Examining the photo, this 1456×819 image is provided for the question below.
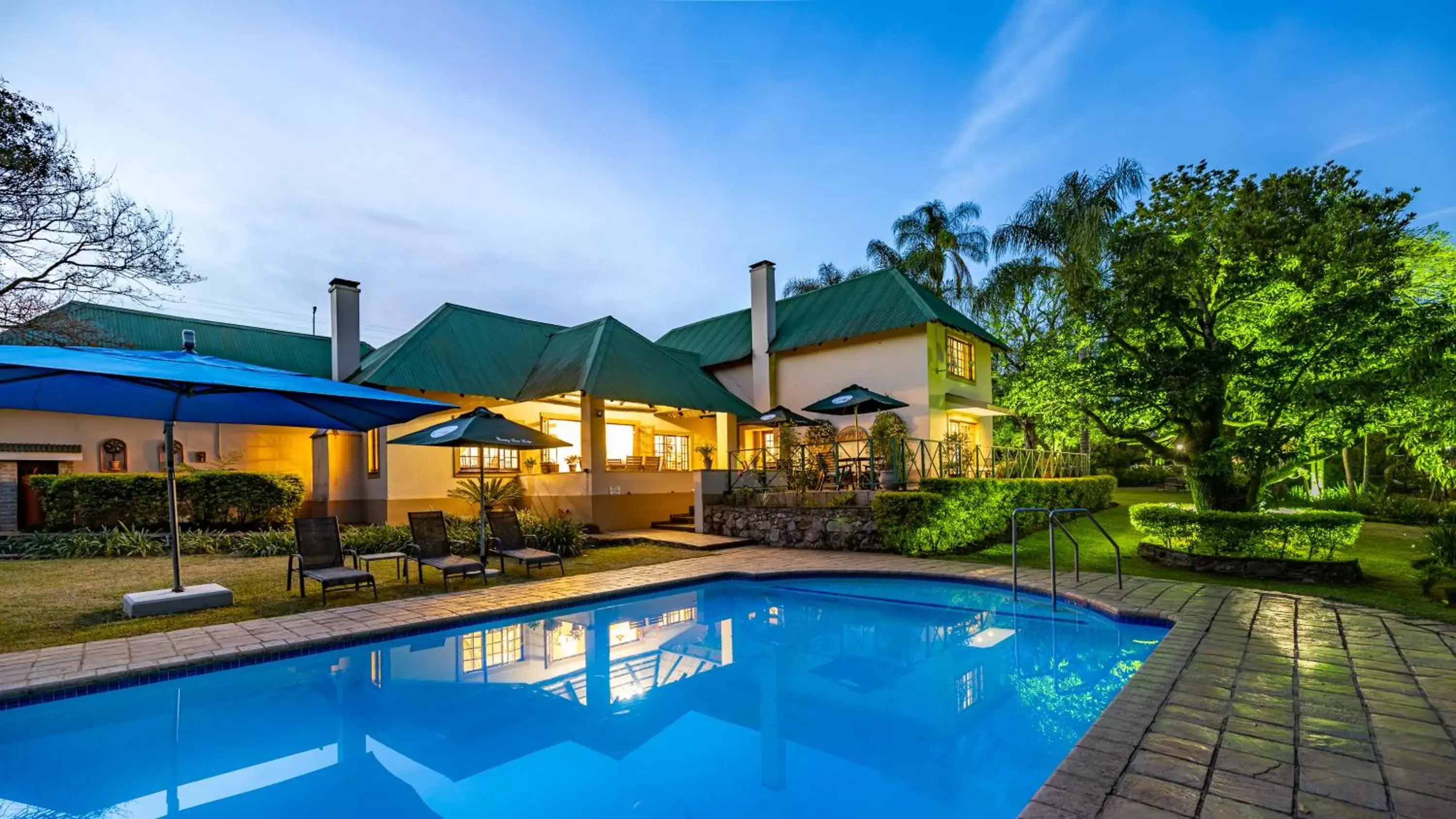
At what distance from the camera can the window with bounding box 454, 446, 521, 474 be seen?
1831 cm

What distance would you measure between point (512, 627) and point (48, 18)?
14964 millimetres

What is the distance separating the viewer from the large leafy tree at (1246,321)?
10.6 metres

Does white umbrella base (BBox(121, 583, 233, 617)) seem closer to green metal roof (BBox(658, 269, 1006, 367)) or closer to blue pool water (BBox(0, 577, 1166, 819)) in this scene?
blue pool water (BBox(0, 577, 1166, 819))

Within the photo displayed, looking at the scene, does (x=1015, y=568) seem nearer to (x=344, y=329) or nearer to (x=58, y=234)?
(x=344, y=329)

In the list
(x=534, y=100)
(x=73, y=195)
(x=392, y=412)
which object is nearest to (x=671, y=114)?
(x=534, y=100)

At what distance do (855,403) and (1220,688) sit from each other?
35.5 feet

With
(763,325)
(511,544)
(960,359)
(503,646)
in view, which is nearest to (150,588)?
(511,544)

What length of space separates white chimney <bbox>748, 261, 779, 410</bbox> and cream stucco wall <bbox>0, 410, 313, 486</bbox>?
1373 cm

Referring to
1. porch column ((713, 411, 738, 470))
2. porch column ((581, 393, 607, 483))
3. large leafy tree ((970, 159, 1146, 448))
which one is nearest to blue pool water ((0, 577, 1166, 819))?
porch column ((581, 393, 607, 483))

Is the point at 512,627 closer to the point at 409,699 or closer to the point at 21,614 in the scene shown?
the point at 409,699

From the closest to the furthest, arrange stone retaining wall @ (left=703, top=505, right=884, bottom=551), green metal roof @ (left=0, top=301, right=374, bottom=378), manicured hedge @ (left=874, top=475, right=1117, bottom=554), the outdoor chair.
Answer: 1. the outdoor chair
2. manicured hedge @ (left=874, top=475, right=1117, bottom=554)
3. stone retaining wall @ (left=703, top=505, right=884, bottom=551)
4. green metal roof @ (left=0, top=301, right=374, bottom=378)

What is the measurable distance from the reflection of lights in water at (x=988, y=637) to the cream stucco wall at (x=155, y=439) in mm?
17618

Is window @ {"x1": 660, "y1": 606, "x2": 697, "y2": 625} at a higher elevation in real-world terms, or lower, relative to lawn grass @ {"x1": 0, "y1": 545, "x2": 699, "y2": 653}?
lower

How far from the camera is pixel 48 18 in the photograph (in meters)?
12.4
